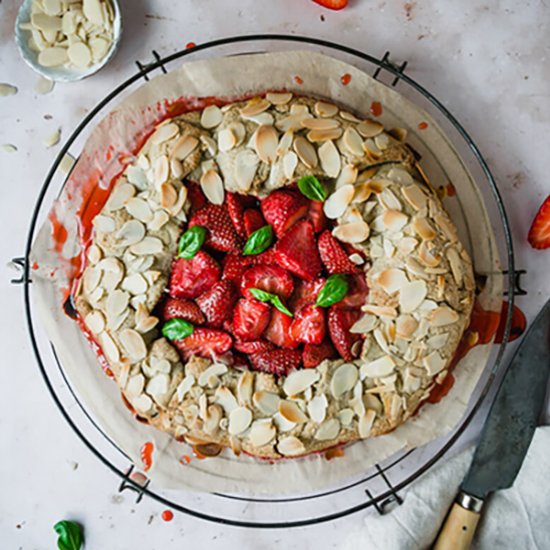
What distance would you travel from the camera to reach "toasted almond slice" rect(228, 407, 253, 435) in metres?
1.94

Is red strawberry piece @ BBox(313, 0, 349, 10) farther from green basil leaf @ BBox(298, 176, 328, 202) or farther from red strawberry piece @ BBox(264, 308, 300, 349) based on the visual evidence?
red strawberry piece @ BBox(264, 308, 300, 349)

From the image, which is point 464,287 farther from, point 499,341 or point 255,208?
point 255,208

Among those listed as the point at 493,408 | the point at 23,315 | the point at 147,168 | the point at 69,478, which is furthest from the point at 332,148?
the point at 69,478

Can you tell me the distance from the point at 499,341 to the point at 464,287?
0.33 m

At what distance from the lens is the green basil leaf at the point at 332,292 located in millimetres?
1928

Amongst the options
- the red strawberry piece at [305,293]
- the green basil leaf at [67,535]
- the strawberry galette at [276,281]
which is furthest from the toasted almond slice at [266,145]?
the green basil leaf at [67,535]

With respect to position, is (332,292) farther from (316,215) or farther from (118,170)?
(118,170)

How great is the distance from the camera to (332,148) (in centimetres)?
195

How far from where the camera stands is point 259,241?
77.0 inches

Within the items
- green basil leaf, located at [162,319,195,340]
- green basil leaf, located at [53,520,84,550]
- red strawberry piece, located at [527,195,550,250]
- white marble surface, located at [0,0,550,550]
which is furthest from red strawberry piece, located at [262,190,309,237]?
green basil leaf, located at [53,520,84,550]

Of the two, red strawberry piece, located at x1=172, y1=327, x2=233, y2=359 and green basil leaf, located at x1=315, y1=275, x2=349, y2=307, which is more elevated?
green basil leaf, located at x1=315, y1=275, x2=349, y2=307

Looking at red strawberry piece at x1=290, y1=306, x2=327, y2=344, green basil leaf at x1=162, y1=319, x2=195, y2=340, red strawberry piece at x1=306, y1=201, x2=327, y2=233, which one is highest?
red strawberry piece at x1=306, y1=201, x2=327, y2=233

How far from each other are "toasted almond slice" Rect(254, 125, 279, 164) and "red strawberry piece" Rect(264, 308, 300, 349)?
1.27 feet

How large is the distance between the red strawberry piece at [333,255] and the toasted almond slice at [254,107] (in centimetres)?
35
